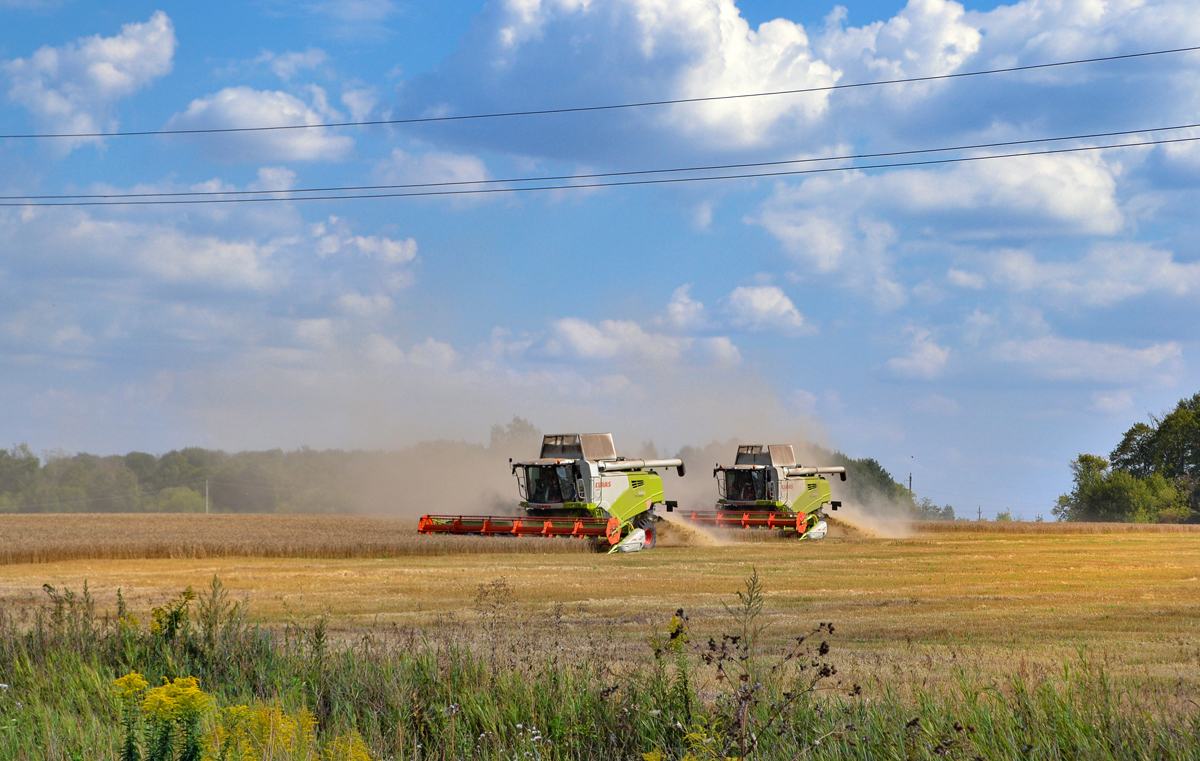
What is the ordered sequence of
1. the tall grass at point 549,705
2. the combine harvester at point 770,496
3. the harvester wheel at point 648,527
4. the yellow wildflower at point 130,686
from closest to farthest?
1. the tall grass at point 549,705
2. the yellow wildflower at point 130,686
3. the harvester wheel at point 648,527
4. the combine harvester at point 770,496

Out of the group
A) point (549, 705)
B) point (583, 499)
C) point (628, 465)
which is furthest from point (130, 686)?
point (628, 465)

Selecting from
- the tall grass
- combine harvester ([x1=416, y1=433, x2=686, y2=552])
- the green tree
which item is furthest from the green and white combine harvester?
the green tree

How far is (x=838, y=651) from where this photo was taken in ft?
32.5

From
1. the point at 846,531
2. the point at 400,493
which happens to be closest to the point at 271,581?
the point at 846,531

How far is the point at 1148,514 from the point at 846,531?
1661 inches

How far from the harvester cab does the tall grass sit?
89.7 feet

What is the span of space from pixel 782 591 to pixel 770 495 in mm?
19818

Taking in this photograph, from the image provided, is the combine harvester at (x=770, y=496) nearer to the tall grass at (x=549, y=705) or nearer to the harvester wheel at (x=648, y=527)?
the harvester wheel at (x=648, y=527)

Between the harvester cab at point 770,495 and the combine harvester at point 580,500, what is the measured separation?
17.6 ft

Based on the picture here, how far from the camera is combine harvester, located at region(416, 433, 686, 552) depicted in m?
29.0

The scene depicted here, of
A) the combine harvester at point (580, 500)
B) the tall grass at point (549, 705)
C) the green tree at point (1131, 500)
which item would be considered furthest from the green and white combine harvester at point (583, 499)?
the green tree at point (1131, 500)

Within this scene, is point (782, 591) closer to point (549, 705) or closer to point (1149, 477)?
point (549, 705)

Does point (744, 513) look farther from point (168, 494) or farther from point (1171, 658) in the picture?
point (168, 494)

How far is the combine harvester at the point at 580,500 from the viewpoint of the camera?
29.0 metres
